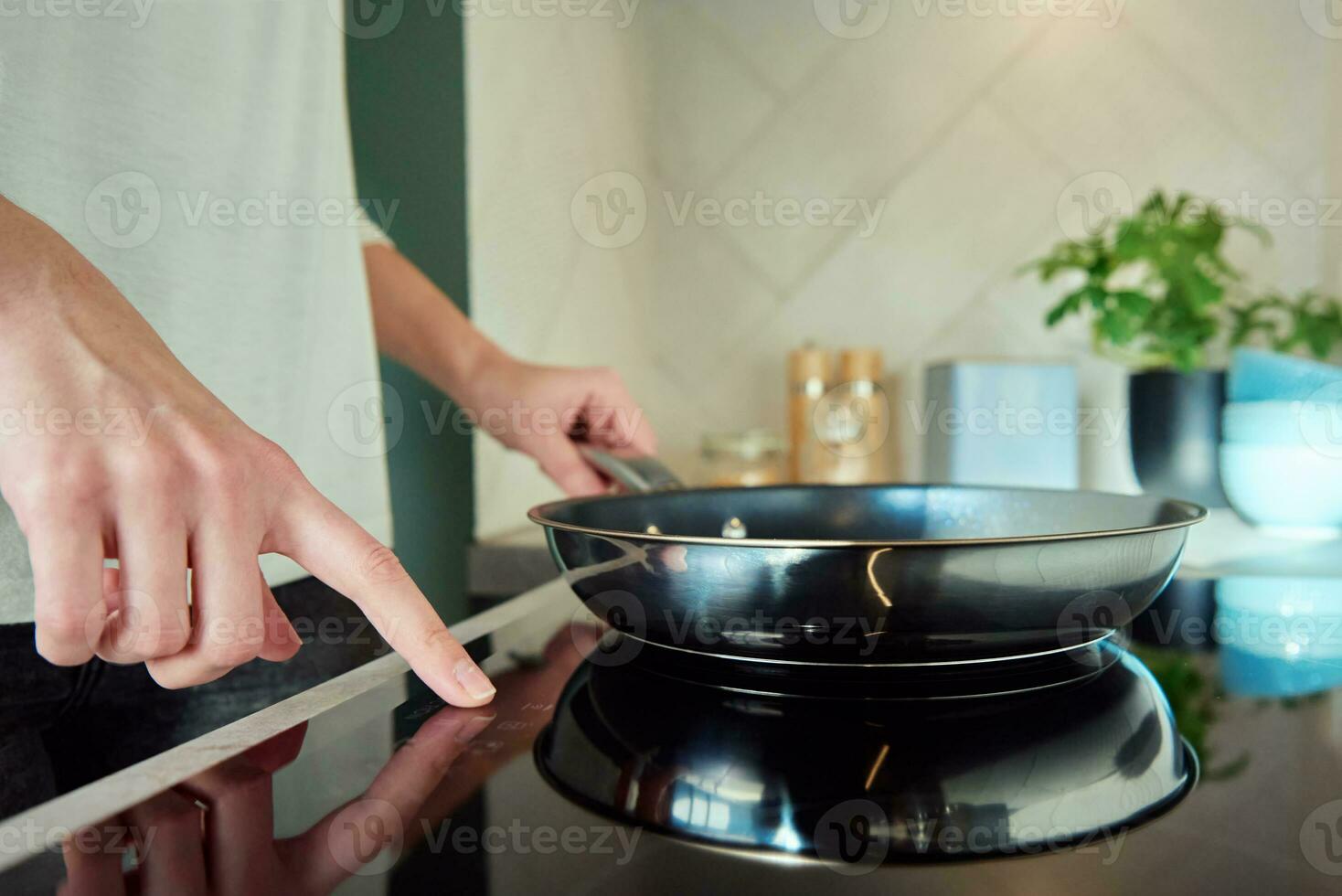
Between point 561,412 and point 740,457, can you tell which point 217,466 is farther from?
point 740,457

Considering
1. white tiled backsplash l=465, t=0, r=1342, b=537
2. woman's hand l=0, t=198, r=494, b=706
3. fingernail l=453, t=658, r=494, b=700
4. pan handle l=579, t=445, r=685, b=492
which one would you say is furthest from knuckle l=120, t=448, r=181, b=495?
white tiled backsplash l=465, t=0, r=1342, b=537

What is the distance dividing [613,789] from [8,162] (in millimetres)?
394

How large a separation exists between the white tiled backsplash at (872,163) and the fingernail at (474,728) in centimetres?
80

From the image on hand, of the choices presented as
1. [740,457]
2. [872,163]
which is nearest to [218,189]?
[740,457]

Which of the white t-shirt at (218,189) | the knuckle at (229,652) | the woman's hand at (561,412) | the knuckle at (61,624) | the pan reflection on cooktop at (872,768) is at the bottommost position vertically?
the pan reflection on cooktop at (872,768)

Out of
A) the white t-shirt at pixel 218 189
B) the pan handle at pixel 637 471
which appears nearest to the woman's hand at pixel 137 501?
the white t-shirt at pixel 218 189

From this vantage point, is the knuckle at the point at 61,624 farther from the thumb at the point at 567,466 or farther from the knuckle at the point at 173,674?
the thumb at the point at 567,466

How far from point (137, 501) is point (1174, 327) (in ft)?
3.61

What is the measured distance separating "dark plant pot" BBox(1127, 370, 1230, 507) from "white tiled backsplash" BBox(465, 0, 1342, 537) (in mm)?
305

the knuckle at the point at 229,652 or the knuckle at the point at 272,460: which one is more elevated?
the knuckle at the point at 272,460

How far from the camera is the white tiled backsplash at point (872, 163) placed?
1.27 metres

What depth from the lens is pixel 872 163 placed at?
1437 mm

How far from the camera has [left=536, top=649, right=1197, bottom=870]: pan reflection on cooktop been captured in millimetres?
210

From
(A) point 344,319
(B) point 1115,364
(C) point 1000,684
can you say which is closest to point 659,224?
(B) point 1115,364
